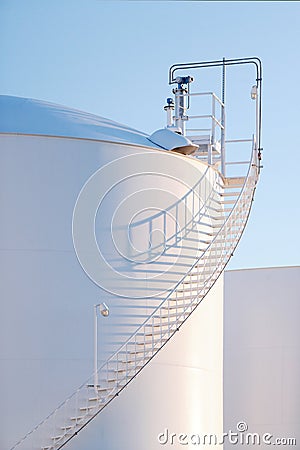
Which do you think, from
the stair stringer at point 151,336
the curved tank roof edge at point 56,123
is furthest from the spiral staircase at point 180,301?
the curved tank roof edge at point 56,123

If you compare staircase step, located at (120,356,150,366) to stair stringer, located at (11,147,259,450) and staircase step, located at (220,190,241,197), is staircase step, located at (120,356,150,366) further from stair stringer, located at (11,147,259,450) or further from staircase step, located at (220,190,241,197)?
staircase step, located at (220,190,241,197)

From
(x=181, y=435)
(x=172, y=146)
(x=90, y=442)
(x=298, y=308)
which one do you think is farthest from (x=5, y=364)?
(x=298, y=308)

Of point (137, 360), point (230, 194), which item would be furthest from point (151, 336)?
point (230, 194)

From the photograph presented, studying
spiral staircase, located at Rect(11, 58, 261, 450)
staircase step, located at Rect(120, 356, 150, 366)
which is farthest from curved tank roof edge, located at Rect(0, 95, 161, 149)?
staircase step, located at Rect(120, 356, 150, 366)

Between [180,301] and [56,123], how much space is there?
3641 mm

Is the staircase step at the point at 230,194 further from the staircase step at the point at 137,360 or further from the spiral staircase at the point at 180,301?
the staircase step at the point at 137,360

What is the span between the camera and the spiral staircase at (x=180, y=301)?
1662 centimetres

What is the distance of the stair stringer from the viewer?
16.6 metres

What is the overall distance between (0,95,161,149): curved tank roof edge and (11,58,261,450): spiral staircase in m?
1.65

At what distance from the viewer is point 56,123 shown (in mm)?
17719

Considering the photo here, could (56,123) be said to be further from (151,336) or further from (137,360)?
(137,360)

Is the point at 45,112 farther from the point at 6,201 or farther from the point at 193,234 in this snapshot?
the point at 193,234

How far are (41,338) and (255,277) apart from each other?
10544mm

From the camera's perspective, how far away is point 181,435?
1789cm
